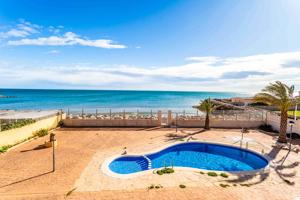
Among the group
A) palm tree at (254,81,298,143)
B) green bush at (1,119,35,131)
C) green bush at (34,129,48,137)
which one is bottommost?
green bush at (34,129,48,137)

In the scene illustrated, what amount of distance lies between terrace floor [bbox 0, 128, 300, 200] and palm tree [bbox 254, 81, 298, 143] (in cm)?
142

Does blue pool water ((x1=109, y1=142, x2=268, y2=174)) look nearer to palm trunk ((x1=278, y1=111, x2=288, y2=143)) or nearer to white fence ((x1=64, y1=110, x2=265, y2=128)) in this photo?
palm trunk ((x1=278, y1=111, x2=288, y2=143))

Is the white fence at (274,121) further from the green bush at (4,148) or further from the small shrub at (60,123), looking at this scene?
the green bush at (4,148)

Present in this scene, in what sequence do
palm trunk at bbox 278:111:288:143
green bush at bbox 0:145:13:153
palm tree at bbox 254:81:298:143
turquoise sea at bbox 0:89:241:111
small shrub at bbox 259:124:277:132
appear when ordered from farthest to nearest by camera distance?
turquoise sea at bbox 0:89:241:111 → small shrub at bbox 259:124:277:132 → palm trunk at bbox 278:111:288:143 → palm tree at bbox 254:81:298:143 → green bush at bbox 0:145:13:153

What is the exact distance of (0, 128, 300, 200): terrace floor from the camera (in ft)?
24.4

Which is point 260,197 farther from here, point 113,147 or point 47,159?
point 47,159

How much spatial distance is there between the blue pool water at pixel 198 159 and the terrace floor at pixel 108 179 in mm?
769

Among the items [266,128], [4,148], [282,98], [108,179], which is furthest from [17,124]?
[266,128]

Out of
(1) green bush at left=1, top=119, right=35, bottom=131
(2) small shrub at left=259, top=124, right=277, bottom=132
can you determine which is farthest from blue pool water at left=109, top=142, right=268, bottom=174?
(1) green bush at left=1, top=119, right=35, bottom=131

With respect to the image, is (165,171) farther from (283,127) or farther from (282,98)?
(282,98)

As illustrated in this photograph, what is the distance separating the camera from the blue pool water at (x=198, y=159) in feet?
35.7

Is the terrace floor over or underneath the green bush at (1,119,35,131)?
underneath

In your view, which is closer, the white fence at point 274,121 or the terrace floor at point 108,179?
the terrace floor at point 108,179

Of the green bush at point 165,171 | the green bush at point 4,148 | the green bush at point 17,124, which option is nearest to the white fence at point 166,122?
the green bush at point 17,124
